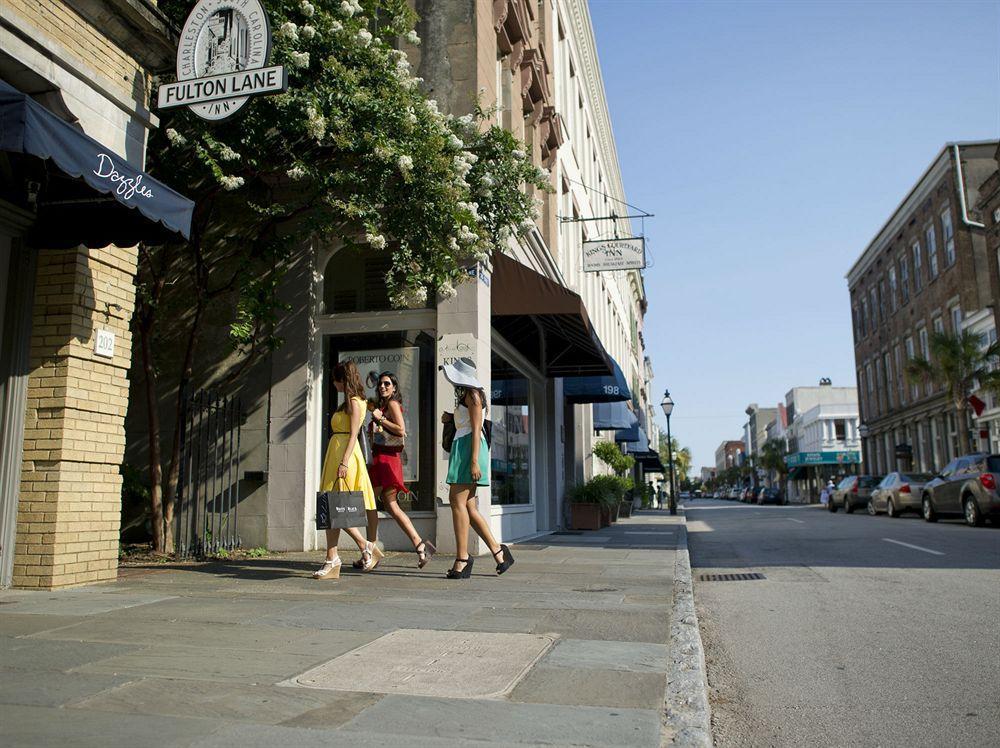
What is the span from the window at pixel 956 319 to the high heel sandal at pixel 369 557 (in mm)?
40263

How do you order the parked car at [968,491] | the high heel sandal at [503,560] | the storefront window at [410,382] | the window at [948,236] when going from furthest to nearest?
the window at [948,236] < the parked car at [968,491] < the storefront window at [410,382] < the high heel sandal at [503,560]

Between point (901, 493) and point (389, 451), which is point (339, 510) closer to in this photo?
point (389, 451)

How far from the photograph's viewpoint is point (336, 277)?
1091 cm

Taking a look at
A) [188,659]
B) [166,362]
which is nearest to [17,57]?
[188,659]

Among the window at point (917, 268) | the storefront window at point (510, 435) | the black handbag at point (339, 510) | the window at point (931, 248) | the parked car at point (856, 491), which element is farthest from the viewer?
the window at point (917, 268)

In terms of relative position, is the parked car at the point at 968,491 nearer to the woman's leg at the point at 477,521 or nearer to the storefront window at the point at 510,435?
the storefront window at the point at 510,435

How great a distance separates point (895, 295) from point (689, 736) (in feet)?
177

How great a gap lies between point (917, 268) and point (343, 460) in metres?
47.5

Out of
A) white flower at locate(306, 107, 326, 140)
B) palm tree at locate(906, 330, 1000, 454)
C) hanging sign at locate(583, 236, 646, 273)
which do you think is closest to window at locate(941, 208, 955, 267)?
palm tree at locate(906, 330, 1000, 454)

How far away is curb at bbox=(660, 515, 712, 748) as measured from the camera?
120 inches

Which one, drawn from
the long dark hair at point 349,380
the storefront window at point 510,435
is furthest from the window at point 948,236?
the long dark hair at point 349,380

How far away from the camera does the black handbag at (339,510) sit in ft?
23.0

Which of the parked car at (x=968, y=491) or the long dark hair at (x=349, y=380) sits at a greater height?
the long dark hair at (x=349, y=380)

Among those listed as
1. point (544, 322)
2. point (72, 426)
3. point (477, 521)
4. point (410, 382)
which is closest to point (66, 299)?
point (72, 426)
